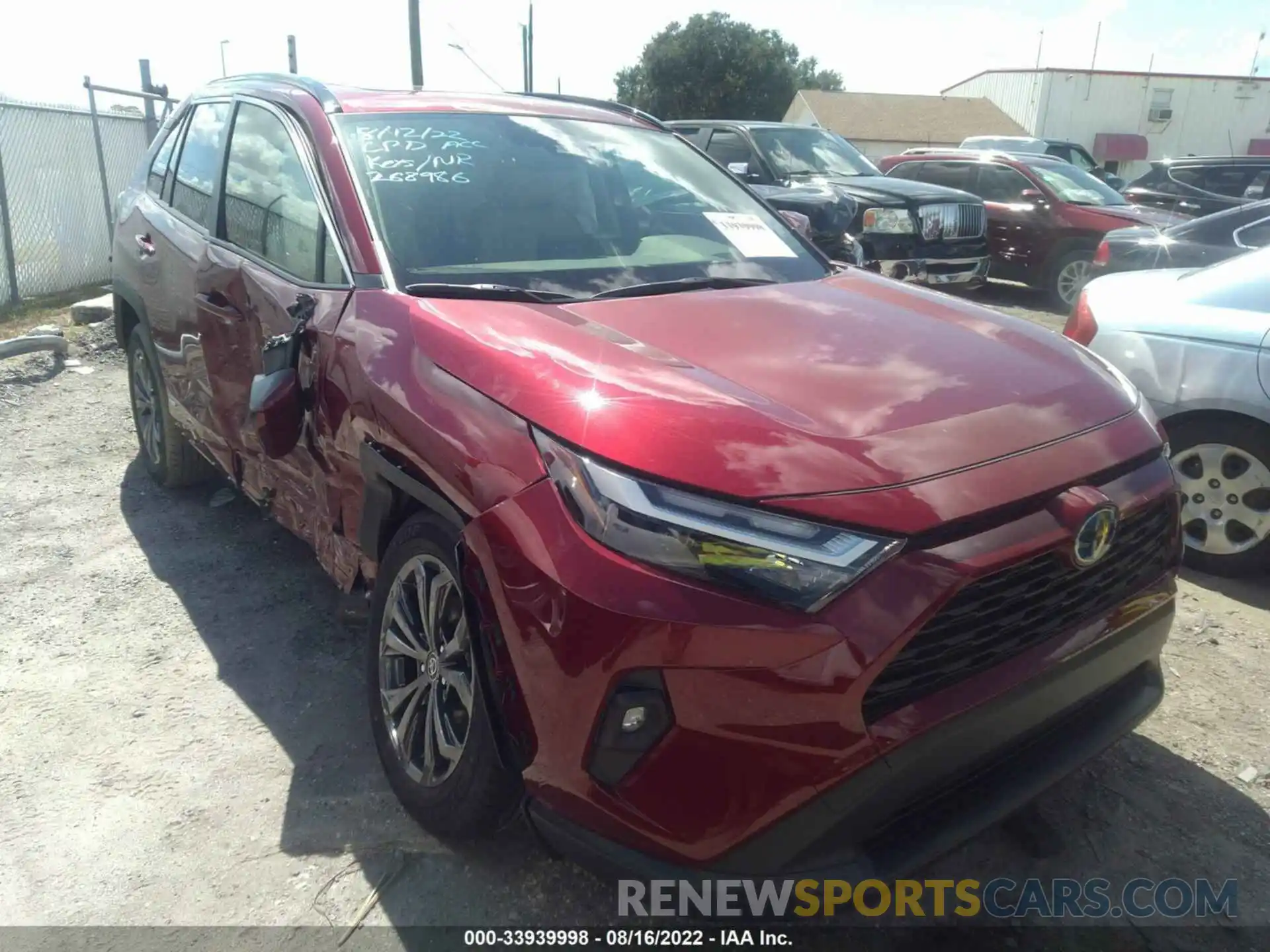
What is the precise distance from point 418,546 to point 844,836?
46.3 inches

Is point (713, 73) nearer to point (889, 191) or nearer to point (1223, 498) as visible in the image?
point (889, 191)

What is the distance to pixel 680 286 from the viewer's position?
299cm

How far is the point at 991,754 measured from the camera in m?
2.05

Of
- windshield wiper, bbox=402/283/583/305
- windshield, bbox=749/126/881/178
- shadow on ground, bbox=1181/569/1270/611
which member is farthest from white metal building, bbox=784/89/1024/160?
windshield wiper, bbox=402/283/583/305

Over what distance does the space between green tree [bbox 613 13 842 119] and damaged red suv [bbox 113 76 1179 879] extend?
55.9m

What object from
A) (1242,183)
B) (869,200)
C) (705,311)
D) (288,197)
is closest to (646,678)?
(705,311)

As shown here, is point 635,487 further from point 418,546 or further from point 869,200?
point 869,200

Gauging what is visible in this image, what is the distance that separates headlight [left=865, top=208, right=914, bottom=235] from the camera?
9.61 meters

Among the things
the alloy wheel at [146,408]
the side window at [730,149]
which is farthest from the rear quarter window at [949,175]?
the alloy wheel at [146,408]

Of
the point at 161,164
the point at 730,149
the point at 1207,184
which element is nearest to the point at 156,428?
the point at 161,164

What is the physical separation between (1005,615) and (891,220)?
826cm

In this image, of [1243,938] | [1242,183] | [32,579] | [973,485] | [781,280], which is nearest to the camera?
[973,485]

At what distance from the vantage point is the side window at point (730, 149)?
32.9 feet

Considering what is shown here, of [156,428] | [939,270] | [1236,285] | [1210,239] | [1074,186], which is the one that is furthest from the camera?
[1074,186]
